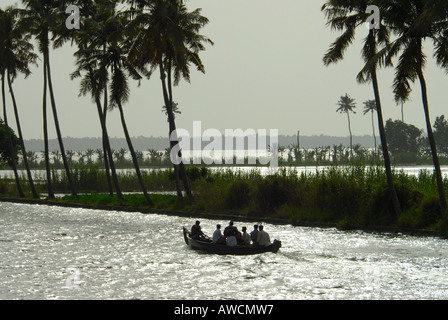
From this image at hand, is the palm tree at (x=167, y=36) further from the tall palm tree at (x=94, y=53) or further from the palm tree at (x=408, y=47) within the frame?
the palm tree at (x=408, y=47)

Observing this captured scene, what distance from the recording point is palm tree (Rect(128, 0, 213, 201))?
141ft

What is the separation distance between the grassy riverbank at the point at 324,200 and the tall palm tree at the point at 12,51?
66.6ft

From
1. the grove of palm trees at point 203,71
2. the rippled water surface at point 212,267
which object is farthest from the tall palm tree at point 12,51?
the rippled water surface at point 212,267

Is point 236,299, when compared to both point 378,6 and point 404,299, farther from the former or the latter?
point 378,6

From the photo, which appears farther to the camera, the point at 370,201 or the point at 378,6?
the point at 370,201

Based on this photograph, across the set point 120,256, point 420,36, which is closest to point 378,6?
point 420,36

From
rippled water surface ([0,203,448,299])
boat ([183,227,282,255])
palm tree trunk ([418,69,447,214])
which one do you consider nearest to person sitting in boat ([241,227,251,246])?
boat ([183,227,282,255])

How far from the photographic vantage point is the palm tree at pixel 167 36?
1697 inches

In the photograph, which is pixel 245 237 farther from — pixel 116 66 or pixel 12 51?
pixel 12 51

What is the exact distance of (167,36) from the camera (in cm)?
4300

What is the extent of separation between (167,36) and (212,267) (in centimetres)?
2266

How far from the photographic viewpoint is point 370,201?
34.9 metres
